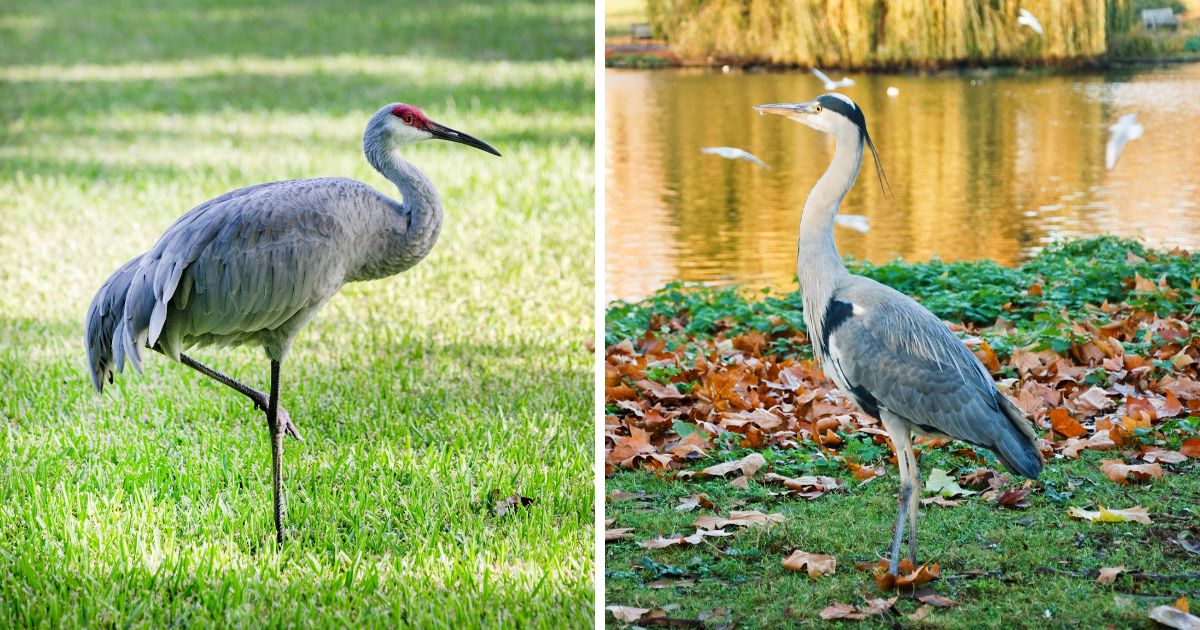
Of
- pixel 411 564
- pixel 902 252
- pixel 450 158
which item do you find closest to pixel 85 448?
pixel 411 564

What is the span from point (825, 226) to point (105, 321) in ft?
6.00

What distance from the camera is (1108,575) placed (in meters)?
3.12

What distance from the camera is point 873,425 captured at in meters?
3.94

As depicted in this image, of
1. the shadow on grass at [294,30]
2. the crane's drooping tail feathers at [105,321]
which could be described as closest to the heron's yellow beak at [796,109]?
the crane's drooping tail feathers at [105,321]

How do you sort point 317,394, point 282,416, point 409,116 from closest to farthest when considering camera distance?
1. point 282,416
2. point 409,116
3. point 317,394

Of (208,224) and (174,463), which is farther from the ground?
(208,224)

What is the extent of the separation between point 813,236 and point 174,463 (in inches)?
77.1

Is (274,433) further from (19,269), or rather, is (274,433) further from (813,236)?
(19,269)

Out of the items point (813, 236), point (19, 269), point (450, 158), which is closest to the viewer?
point (813, 236)

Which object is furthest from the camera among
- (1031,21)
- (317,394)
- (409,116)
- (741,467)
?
(317,394)

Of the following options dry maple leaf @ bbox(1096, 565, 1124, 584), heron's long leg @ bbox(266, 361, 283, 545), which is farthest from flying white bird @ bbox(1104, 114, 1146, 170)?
heron's long leg @ bbox(266, 361, 283, 545)

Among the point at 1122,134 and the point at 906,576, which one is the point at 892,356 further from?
the point at 1122,134

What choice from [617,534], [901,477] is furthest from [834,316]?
[617,534]

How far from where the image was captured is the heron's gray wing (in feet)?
10.3
